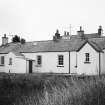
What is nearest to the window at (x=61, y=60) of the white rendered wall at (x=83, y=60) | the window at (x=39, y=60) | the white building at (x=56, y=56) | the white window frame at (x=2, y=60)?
the white building at (x=56, y=56)

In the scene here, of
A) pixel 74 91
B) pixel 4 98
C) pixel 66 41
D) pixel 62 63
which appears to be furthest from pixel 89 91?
pixel 66 41

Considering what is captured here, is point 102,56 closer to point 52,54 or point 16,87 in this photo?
point 52,54

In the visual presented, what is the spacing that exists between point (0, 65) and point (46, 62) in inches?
309

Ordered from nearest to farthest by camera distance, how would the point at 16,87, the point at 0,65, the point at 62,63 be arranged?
1. the point at 16,87
2. the point at 62,63
3. the point at 0,65

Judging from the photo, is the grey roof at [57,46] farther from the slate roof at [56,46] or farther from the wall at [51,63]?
the wall at [51,63]

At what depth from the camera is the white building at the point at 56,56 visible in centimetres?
2916

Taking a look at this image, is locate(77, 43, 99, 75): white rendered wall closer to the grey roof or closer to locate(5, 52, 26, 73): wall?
the grey roof

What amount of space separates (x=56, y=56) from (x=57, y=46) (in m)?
1.67

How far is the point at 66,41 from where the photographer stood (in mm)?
34031

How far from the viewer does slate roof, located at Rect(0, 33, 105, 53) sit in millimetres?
30928

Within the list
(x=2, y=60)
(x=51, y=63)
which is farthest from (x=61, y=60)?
(x=2, y=60)

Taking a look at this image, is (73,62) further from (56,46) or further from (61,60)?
(56,46)

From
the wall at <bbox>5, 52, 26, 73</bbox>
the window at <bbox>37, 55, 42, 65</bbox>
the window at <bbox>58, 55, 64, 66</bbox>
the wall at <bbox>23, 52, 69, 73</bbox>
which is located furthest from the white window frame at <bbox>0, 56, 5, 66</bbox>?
the window at <bbox>58, 55, 64, 66</bbox>

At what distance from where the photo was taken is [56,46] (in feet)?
110
